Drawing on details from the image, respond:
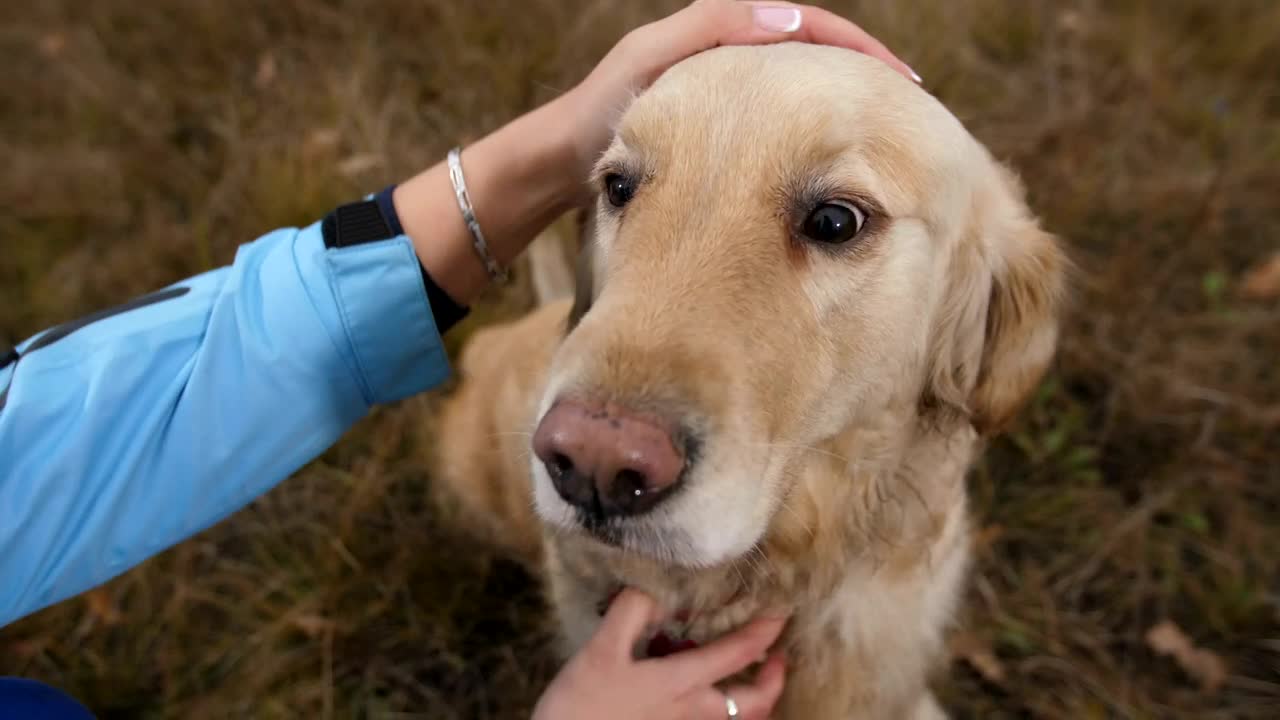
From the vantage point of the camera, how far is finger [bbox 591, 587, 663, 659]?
159 cm

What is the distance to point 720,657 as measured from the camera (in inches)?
64.2

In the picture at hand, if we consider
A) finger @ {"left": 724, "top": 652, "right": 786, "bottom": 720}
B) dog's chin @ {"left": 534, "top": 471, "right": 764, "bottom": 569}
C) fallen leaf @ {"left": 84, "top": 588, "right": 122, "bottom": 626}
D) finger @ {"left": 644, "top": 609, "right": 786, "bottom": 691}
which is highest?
dog's chin @ {"left": 534, "top": 471, "right": 764, "bottom": 569}

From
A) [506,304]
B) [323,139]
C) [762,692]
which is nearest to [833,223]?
[762,692]

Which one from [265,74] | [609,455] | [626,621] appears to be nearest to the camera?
[609,455]

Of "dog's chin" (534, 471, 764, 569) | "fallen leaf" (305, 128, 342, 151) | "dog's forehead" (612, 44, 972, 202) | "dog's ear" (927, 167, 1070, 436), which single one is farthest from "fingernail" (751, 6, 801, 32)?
"fallen leaf" (305, 128, 342, 151)

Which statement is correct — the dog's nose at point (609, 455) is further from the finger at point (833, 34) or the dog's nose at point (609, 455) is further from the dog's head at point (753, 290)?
the finger at point (833, 34)

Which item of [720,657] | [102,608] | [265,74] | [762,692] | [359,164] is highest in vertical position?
[265,74]

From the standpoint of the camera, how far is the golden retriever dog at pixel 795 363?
112 centimetres

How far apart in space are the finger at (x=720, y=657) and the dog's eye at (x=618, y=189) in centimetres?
93

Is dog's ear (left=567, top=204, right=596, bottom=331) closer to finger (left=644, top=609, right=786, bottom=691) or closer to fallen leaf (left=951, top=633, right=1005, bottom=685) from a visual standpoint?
finger (left=644, top=609, right=786, bottom=691)

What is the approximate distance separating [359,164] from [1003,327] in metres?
2.54

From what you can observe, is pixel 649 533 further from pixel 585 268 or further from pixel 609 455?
pixel 585 268

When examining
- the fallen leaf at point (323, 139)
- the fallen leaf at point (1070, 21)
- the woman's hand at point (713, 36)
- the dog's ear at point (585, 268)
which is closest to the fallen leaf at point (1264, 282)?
the fallen leaf at point (1070, 21)

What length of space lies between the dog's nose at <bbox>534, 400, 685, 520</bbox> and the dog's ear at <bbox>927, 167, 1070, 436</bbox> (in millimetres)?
793
